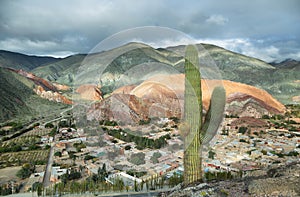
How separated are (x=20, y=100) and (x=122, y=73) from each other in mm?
57680

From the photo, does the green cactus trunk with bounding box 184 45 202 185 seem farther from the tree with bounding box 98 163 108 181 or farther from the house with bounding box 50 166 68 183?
the house with bounding box 50 166 68 183

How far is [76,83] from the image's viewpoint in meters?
11.5

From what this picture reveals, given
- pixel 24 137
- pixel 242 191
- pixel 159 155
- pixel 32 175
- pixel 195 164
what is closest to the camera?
pixel 242 191

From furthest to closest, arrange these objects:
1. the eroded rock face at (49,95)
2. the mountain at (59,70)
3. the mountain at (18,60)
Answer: the mountain at (18,60), the mountain at (59,70), the eroded rock face at (49,95)

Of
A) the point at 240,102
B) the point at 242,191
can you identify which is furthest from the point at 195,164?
the point at 240,102

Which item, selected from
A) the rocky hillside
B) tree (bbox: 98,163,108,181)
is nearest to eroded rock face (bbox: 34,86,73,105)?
tree (bbox: 98,163,108,181)

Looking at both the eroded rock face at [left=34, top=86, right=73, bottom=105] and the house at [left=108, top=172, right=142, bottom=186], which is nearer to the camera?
the house at [left=108, top=172, right=142, bottom=186]

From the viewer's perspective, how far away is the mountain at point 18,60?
147 m

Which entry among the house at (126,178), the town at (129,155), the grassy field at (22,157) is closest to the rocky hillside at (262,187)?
the town at (129,155)

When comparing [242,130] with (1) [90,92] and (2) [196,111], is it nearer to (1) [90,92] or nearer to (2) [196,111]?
(1) [90,92]

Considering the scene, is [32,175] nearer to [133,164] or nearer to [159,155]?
[133,164]

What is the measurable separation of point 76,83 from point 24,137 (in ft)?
95.9

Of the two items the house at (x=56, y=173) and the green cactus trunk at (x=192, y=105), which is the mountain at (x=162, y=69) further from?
the house at (x=56, y=173)

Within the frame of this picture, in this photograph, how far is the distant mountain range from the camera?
772 cm
